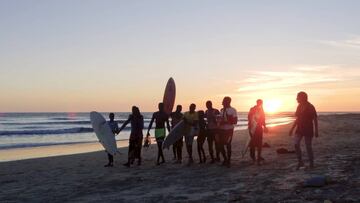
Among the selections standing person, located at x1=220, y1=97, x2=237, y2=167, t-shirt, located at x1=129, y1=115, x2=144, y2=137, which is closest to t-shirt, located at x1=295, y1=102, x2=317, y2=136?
standing person, located at x1=220, y1=97, x2=237, y2=167

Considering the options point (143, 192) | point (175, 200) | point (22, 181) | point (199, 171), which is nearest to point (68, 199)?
point (143, 192)

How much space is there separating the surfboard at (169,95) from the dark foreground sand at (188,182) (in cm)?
363

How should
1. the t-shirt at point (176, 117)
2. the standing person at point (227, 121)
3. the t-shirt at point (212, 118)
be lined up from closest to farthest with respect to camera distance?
the standing person at point (227, 121), the t-shirt at point (212, 118), the t-shirt at point (176, 117)

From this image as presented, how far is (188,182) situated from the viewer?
991 centimetres

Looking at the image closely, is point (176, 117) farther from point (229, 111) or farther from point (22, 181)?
point (22, 181)

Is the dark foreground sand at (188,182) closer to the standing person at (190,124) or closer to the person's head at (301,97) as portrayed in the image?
the standing person at (190,124)

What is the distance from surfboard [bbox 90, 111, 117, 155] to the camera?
1404cm

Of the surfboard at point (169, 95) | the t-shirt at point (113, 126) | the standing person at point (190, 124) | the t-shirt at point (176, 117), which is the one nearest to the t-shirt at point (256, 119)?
the standing person at point (190, 124)

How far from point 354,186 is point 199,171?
445 cm

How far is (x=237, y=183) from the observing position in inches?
365

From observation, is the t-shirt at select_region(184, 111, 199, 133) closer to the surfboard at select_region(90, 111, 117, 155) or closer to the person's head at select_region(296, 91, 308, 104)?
the surfboard at select_region(90, 111, 117, 155)

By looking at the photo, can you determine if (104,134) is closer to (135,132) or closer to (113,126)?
(113,126)

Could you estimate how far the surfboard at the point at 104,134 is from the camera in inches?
553

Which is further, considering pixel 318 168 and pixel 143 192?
pixel 318 168
